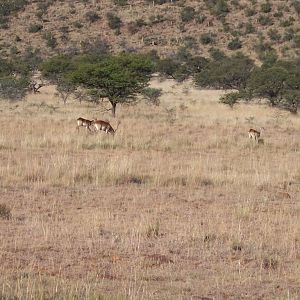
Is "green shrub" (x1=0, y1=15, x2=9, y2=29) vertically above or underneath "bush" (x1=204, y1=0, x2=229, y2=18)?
underneath

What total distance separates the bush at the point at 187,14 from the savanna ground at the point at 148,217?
162ft

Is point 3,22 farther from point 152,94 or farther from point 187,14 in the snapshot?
point 152,94

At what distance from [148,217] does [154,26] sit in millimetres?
59776

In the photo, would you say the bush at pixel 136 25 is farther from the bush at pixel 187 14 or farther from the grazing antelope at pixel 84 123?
the grazing antelope at pixel 84 123

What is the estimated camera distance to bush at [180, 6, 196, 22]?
219 ft

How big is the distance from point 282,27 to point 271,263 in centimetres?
6152

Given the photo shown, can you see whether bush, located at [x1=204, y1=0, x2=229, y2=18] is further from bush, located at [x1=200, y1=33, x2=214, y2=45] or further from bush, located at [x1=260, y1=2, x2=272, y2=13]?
bush, located at [x1=200, y1=33, x2=214, y2=45]

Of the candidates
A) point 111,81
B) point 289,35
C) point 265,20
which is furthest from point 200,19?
point 111,81

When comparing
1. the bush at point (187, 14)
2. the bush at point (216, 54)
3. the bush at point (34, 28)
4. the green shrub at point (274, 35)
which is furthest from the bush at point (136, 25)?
the green shrub at point (274, 35)

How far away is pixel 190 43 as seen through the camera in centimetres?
6297

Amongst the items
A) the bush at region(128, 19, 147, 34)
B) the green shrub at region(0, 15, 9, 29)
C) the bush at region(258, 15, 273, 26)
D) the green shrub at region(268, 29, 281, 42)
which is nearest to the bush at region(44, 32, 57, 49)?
the green shrub at region(0, 15, 9, 29)

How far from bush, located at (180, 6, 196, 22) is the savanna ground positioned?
4944 centimetres

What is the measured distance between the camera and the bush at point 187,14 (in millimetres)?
66787

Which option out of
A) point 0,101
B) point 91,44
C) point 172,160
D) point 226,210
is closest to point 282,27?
point 91,44
